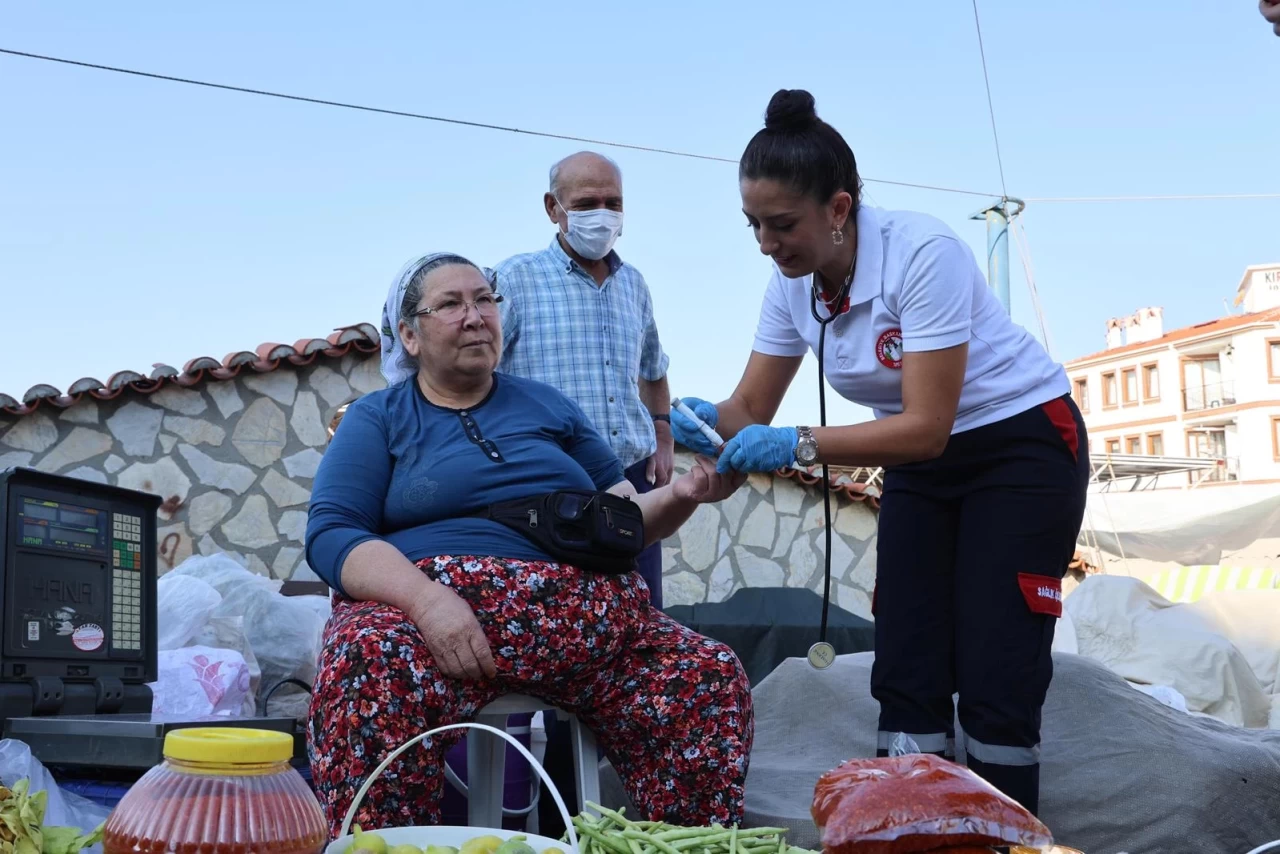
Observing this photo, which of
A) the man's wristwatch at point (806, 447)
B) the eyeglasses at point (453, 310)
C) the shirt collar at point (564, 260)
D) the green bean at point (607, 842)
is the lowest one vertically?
the green bean at point (607, 842)

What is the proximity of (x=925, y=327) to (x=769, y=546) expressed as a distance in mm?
6676

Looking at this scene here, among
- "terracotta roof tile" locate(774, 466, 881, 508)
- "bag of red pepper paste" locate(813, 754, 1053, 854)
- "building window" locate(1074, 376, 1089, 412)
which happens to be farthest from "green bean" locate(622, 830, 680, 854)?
Answer: "building window" locate(1074, 376, 1089, 412)

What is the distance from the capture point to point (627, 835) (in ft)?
5.11

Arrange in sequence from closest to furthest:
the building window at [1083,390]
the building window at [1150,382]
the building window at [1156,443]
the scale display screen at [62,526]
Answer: the scale display screen at [62,526] < the building window at [1156,443] < the building window at [1150,382] < the building window at [1083,390]

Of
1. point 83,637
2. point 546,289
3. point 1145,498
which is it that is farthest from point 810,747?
point 1145,498

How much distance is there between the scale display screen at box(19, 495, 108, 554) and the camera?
7.95 feet

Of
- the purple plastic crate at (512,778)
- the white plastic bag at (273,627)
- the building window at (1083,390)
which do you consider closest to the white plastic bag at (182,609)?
the white plastic bag at (273,627)

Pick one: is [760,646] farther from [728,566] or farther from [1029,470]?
[1029,470]

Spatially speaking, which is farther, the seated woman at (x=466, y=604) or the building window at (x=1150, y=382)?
the building window at (x=1150, y=382)

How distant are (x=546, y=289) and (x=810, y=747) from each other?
166 cm

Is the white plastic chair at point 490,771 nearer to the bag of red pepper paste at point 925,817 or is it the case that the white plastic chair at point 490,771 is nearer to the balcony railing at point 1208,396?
the bag of red pepper paste at point 925,817

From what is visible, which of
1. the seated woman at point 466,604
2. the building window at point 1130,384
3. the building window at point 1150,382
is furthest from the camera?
the building window at point 1130,384

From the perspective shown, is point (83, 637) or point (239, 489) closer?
point (83, 637)

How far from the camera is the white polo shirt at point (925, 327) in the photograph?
2.60 m
